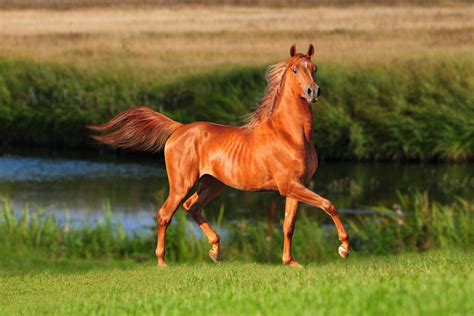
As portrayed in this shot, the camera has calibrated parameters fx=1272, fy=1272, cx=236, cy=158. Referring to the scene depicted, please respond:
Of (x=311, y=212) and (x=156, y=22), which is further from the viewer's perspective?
(x=156, y=22)

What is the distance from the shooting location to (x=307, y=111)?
438 inches

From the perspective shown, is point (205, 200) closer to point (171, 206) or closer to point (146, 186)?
point (171, 206)

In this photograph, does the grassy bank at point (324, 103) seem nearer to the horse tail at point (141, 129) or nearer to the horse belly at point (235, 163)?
the horse tail at point (141, 129)

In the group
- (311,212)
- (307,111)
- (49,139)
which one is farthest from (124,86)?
(307,111)

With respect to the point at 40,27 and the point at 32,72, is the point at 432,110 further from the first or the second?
the point at 40,27

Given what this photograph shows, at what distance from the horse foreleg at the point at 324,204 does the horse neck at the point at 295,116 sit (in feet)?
1.49

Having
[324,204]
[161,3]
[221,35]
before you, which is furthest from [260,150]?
[161,3]

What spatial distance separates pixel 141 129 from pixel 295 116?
170 centimetres

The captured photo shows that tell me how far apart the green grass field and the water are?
6762 millimetres

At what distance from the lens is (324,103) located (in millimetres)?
28672

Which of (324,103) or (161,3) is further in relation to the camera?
(161,3)

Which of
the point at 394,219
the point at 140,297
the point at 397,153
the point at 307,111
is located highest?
the point at 307,111

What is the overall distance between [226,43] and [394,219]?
86.3 ft

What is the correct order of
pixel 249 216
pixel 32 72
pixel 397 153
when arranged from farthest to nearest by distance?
pixel 32 72
pixel 397 153
pixel 249 216
